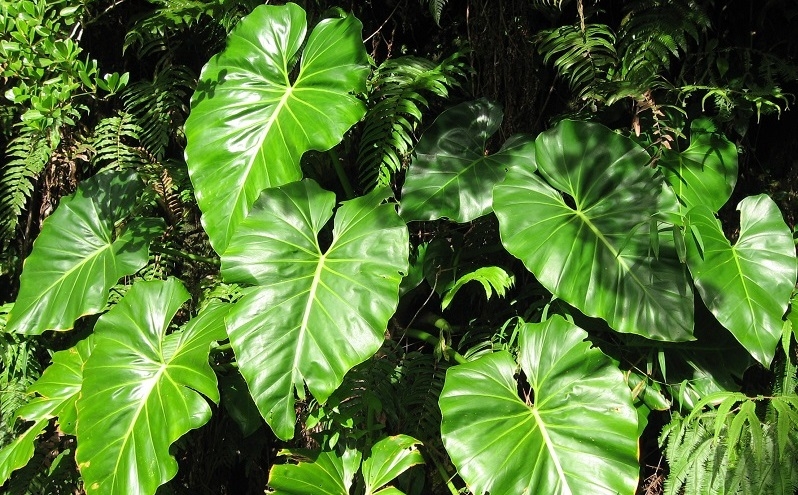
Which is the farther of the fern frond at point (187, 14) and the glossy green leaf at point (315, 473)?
the fern frond at point (187, 14)

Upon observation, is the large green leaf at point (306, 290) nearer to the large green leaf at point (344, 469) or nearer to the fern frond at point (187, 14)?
the large green leaf at point (344, 469)

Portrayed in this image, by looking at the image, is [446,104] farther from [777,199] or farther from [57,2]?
[57,2]

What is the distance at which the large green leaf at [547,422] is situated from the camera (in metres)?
1.90

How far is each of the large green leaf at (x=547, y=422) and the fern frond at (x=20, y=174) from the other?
202 centimetres

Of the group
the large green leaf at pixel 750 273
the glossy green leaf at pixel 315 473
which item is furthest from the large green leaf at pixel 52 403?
the large green leaf at pixel 750 273

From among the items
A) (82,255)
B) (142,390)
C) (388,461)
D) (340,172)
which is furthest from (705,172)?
(82,255)

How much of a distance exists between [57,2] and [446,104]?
1489 mm

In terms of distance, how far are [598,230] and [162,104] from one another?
185 cm

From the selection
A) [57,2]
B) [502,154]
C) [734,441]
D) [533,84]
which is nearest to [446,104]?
[533,84]

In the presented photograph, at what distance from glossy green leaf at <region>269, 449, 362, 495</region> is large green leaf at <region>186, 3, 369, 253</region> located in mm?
688

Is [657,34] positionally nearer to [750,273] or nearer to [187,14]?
[750,273]

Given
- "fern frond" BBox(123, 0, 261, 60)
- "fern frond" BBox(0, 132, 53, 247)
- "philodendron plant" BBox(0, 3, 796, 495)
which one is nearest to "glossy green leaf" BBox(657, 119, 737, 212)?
"philodendron plant" BBox(0, 3, 796, 495)

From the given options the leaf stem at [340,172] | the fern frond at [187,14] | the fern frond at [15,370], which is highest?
the fern frond at [187,14]

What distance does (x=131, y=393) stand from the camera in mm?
2234
